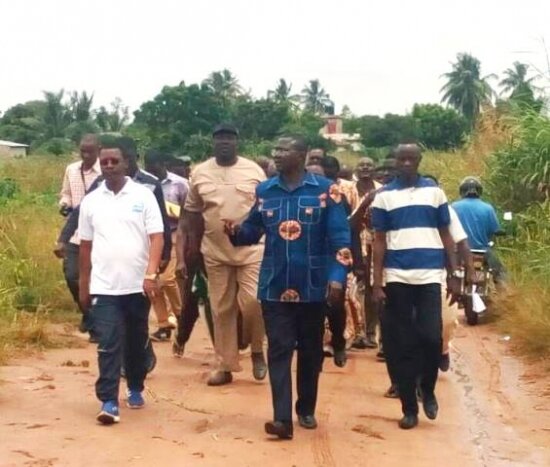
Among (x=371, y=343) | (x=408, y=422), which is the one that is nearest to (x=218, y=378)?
(x=408, y=422)

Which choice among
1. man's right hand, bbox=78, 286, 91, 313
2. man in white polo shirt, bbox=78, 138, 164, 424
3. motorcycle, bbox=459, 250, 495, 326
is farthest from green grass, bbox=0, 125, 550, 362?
man in white polo shirt, bbox=78, 138, 164, 424

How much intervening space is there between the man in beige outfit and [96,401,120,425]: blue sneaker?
163cm

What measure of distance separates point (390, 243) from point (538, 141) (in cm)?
920

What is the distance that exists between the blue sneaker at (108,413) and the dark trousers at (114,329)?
0.12 ft

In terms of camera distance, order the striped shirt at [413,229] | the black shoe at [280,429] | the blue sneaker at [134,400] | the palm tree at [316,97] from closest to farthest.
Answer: the black shoe at [280,429]
the striped shirt at [413,229]
the blue sneaker at [134,400]
the palm tree at [316,97]

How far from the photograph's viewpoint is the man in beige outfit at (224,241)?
8961 mm

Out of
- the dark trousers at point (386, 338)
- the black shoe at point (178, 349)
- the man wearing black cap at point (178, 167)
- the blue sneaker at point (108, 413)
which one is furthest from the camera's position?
the man wearing black cap at point (178, 167)

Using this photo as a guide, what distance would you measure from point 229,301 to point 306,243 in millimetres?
1977

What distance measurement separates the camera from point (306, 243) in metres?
7.33

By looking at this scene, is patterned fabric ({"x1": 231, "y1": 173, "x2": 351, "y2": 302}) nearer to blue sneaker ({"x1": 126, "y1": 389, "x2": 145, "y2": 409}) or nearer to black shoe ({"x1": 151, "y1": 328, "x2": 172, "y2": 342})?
blue sneaker ({"x1": 126, "y1": 389, "x2": 145, "y2": 409})

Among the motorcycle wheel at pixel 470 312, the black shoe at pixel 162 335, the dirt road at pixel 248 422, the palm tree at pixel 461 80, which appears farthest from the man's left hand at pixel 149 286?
the palm tree at pixel 461 80

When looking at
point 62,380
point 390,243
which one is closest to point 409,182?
point 390,243

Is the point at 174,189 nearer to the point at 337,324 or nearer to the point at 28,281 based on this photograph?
the point at 28,281

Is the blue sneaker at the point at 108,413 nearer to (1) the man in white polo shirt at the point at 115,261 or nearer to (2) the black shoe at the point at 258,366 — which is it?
(1) the man in white polo shirt at the point at 115,261
